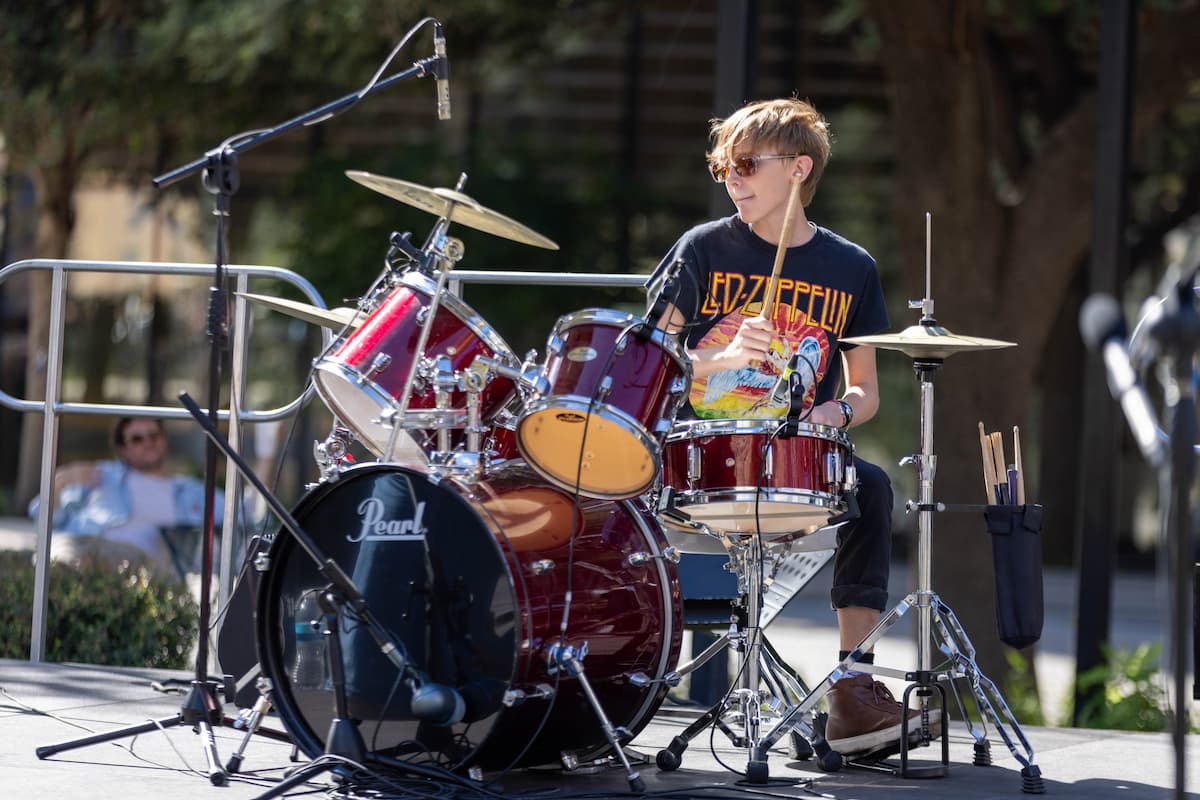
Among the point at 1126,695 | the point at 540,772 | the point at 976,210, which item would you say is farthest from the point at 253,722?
the point at 976,210

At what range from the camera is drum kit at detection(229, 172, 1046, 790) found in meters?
3.64

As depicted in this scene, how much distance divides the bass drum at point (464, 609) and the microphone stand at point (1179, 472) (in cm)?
163

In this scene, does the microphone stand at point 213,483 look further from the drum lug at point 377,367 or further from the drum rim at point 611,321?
the drum rim at point 611,321

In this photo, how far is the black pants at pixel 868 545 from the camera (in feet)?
13.8

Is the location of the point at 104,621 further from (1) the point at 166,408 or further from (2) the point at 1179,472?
(2) the point at 1179,472

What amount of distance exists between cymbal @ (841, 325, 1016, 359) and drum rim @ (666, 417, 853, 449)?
240 millimetres

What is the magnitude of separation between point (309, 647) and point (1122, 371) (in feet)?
7.33

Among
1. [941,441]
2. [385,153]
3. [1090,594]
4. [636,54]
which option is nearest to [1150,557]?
[636,54]

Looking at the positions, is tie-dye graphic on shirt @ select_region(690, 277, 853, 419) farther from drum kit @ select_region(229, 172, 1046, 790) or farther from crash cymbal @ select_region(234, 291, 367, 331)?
crash cymbal @ select_region(234, 291, 367, 331)

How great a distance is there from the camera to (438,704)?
3527 millimetres

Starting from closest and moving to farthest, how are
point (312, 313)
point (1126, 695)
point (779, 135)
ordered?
point (779, 135), point (312, 313), point (1126, 695)

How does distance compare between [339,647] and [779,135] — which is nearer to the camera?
[339,647]

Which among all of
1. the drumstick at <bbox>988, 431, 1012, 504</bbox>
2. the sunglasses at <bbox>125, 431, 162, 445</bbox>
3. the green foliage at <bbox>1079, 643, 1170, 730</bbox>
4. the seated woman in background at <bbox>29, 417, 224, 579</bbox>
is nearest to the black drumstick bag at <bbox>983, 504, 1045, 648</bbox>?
the drumstick at <bbox>988, 431, 1012, 504</bbox>

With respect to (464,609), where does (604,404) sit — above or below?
above
